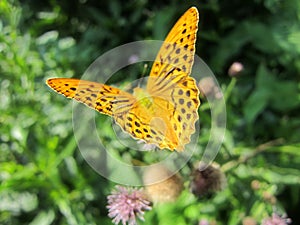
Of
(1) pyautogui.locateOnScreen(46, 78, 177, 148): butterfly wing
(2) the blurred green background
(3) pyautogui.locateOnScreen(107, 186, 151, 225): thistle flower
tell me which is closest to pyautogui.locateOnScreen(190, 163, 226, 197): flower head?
(2) the blurred green background

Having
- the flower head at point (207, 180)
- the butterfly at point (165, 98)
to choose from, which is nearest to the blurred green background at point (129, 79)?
the flower head at point (207, 180)

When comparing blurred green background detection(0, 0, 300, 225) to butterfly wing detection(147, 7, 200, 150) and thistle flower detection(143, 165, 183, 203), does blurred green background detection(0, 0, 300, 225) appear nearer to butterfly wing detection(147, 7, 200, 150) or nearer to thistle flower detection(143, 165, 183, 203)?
thistle flower detection(143, 165, 183, 203)

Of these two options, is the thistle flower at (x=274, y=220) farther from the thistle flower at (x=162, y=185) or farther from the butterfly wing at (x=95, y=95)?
the butterfly wing at (x=95, y=95)

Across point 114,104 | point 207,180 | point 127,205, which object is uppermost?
point 114,104

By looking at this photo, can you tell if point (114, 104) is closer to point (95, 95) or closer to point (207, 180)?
point (95, 95)

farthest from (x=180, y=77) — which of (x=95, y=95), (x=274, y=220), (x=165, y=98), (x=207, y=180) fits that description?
(x=274, y=220)

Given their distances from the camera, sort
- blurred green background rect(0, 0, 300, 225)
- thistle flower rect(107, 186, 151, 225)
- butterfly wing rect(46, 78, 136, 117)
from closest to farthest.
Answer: butterfly wing rect(46, 78, 136, 117), thistle flower rect(107, 186, 151, 225), blurred green background rect(0, 0, 300, 225)

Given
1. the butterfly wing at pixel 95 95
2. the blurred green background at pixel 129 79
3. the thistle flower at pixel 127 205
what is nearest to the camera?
the butterfly wing at pixel 95 95
